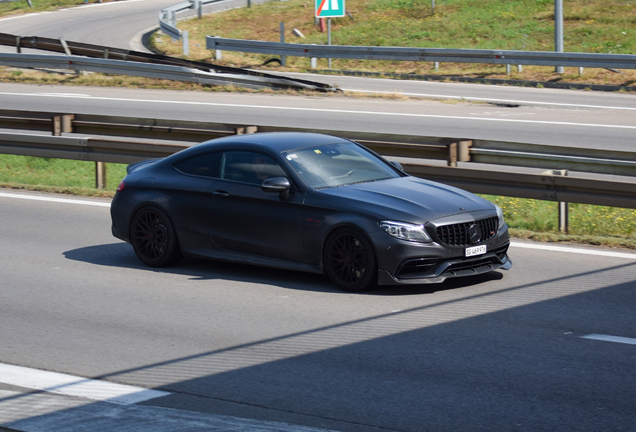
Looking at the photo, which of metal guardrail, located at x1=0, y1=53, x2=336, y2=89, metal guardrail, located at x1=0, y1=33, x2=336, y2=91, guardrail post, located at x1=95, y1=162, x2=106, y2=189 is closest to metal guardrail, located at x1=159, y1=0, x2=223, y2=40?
metal guardrail, located at x1=0, y1=33, x2=336, y2=91

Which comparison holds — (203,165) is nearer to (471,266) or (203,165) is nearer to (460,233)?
(460,233)

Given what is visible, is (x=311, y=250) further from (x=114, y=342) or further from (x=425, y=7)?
(x=425, y=7)

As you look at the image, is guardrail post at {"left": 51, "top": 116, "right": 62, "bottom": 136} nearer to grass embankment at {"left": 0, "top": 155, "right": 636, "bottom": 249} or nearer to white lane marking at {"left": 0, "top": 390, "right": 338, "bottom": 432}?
grass embankment at {"left": 0, "top": 155, "right": 636, "bottom": 249}

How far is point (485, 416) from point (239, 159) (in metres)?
4.65

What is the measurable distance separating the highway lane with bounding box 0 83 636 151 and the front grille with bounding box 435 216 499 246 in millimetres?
9224

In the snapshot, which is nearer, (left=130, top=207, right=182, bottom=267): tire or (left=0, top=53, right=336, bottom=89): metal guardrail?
(left=130, top=207, right=182, bottom=267): tire

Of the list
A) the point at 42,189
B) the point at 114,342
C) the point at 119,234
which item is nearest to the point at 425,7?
the point at 42,189

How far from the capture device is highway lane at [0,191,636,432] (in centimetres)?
532

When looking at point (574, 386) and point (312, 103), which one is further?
point (312, 103)

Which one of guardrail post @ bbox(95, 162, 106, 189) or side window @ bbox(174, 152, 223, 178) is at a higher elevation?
side window @ bbox(174, 152, 223, 178)

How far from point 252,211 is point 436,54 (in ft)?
67.1

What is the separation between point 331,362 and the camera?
20.4ft

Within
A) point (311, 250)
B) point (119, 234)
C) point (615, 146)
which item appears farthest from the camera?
point (615, 146)

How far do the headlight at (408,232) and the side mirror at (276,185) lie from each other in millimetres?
1134
